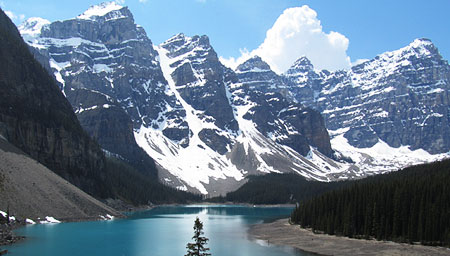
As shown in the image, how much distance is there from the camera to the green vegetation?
84.1 m

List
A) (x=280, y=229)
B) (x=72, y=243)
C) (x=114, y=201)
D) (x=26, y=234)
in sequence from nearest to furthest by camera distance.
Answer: (x=72, y=243)
(x=26, y=234)
(x=280, y=229)
(x=114, y=201)

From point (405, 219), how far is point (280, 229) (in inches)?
1451

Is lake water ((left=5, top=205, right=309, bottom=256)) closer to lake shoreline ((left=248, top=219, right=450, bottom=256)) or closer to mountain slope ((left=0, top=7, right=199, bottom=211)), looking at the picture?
lake shoreline ((left=248, top=219, right=450, bottom=256))

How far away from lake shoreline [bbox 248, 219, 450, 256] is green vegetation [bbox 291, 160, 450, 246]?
2.87 m

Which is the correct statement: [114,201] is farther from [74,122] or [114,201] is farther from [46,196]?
[46,196]

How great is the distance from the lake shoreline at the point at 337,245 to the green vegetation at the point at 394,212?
2.87m

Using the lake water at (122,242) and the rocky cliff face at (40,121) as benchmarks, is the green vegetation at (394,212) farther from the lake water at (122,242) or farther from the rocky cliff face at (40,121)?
the rocky cliff face at (40,121)

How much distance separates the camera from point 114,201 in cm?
18462

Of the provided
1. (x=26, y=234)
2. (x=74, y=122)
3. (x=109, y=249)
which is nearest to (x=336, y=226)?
(x=109, y=249)

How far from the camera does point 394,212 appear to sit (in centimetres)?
9088

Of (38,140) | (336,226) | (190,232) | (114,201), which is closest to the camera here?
(336,226)

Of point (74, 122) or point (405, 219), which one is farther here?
point (74, 122)

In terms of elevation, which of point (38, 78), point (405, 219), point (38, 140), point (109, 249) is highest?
point (38, 78)

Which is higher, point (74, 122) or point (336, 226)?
point (74, 122)
